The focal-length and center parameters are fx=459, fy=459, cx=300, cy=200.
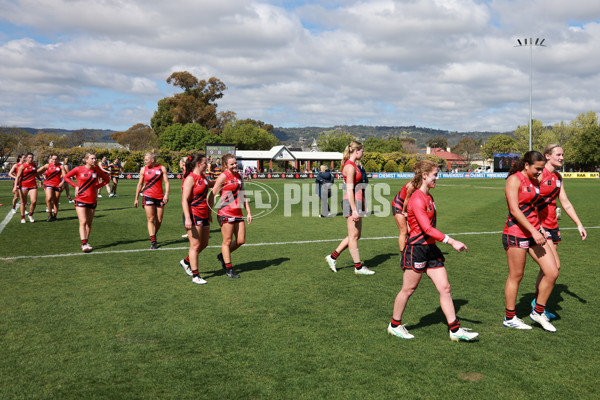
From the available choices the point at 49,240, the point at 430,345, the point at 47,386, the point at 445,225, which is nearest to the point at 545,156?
the point at 430,345

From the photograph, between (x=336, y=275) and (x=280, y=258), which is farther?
(x=280, y=258)

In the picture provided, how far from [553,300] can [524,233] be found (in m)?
1.87

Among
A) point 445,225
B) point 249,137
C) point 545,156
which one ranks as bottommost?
point 445,225

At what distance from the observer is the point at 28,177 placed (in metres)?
14.8

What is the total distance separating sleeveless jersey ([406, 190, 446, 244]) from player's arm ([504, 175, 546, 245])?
86 cm

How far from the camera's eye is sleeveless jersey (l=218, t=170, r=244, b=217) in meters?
7.15

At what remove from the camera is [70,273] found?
24.7ft

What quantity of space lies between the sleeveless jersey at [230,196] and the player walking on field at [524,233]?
397cm

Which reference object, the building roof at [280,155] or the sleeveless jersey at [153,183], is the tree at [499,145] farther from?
the sleeveless jersey at [153,183]

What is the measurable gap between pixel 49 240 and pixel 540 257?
1036 cm

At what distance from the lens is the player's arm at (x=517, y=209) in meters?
4.53

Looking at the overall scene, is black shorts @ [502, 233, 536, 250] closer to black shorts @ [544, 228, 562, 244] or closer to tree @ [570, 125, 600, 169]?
black shorts @ [544, 228, 562, 244]

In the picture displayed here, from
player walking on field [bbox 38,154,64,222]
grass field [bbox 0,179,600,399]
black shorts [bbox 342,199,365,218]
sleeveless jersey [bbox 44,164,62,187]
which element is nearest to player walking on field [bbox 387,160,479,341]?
grass field [bbox 0,179,600,399]

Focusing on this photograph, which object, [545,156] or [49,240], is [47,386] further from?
[49,240]
